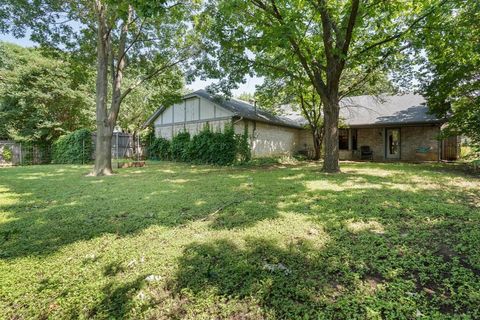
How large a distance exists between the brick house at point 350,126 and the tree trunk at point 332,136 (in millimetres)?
5010

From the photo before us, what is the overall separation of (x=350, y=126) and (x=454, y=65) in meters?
7.02

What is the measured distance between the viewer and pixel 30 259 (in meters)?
2.58

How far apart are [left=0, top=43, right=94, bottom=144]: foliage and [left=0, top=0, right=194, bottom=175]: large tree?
25.7 feet

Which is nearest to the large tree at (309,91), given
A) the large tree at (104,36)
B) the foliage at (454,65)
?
the foliage at (454,65)

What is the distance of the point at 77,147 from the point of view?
50.5 feet

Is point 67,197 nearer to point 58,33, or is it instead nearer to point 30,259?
point 30,259

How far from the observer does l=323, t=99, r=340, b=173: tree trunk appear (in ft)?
29.8

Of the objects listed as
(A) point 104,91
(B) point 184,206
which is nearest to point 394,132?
(B) point 184,206

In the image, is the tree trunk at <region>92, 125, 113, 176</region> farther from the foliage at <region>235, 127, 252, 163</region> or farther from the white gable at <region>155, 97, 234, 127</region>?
the foliage at <region>235, 127, 252, 163</region>

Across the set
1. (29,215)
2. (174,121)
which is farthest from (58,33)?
(29,215)

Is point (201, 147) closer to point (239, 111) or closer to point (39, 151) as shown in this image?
point (239, 111)

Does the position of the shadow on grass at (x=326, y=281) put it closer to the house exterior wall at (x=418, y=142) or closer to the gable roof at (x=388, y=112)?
the gable roof at (x=388, y=112)

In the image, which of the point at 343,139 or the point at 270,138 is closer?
the point at 270,138

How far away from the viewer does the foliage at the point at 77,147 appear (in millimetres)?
15312
